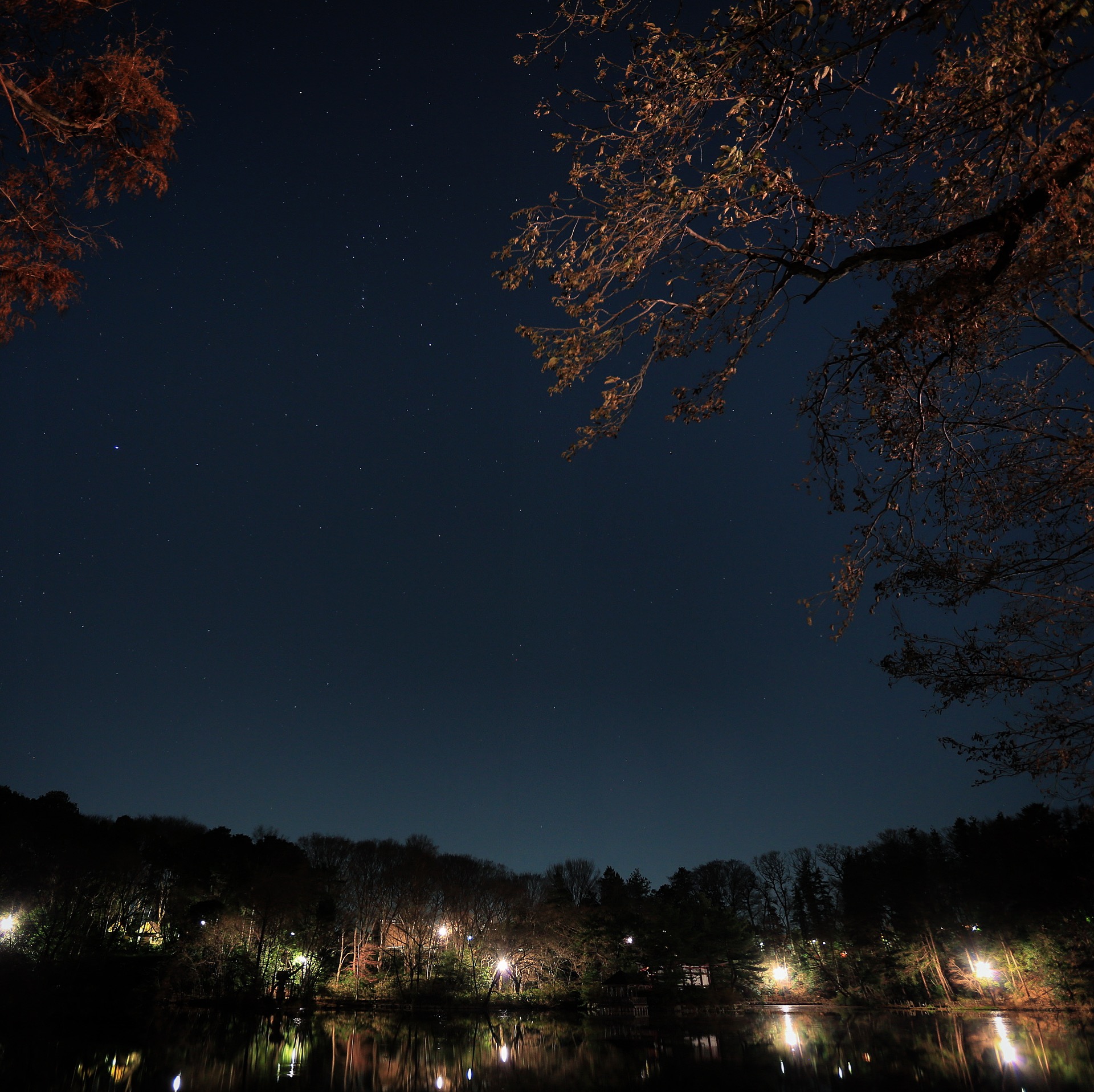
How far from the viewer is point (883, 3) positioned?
170 inches

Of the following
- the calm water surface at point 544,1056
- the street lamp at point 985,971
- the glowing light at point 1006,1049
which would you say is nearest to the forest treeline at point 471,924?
the street lamp at point 985,971

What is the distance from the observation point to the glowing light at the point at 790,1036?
22.5 meters

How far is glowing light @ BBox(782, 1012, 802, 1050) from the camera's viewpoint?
22469 millimetres

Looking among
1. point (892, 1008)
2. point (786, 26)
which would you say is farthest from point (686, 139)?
point (892, 1008)

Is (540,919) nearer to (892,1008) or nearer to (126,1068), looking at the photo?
(892,1008)

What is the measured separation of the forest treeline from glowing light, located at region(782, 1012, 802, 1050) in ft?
27.6

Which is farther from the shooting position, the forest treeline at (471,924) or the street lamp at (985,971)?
the street lamp at (985,971)

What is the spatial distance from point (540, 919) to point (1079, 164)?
4248 centimetres

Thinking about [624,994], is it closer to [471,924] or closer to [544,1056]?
[471,924]

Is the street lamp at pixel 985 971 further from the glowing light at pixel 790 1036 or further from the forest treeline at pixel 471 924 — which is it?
the glowing light at pixel 790 1036

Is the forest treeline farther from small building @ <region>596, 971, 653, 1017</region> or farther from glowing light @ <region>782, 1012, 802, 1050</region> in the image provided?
glowing light @ <region>782, 1012, 802, 1050</region>

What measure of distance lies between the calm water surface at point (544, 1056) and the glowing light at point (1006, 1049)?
0.36 feet

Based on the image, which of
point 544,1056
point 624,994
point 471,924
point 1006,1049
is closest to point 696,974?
point 624,994

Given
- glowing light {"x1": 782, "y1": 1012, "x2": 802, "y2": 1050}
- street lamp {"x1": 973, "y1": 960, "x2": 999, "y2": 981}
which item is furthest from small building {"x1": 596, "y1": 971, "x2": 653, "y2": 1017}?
street lamp {"x1": 973, "y1": 960, "x2": 999, "y2": 981}
